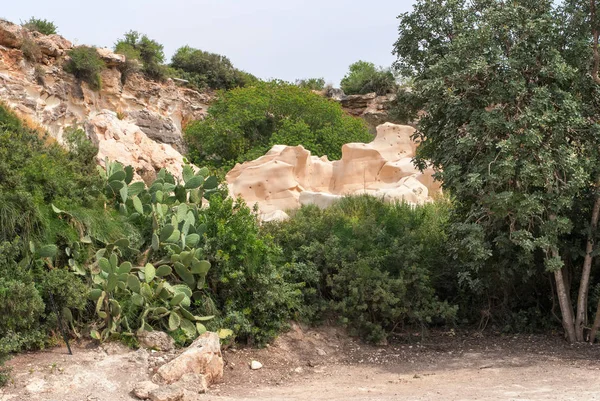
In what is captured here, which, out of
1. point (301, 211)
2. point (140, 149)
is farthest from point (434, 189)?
point (140, 149)

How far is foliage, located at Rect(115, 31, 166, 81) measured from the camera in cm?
3338

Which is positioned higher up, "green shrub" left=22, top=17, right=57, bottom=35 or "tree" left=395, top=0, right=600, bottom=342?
"green shrub" left=22, top=17, right=57, bottom=35

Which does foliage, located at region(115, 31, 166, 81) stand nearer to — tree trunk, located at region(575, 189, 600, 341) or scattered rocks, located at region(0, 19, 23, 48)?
scattered rocks, located at region(0, 19, 23, 48)

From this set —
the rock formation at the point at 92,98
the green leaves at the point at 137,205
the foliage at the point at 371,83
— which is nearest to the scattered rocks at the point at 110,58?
the rock formation at the point at 92,98

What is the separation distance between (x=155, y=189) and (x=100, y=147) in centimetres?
237

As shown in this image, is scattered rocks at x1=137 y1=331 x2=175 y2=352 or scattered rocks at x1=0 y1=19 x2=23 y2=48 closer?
scattered rocks at x1=137 y1=331 x2=175 y2=352

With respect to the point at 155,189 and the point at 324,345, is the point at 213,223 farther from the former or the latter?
the point at 324,345

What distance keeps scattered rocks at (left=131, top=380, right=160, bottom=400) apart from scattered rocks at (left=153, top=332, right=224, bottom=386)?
185mm

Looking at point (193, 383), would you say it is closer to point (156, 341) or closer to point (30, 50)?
point (156, 341)

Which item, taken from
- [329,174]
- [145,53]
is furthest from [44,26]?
[329,174]

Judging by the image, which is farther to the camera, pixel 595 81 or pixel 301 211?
pixel 301 211

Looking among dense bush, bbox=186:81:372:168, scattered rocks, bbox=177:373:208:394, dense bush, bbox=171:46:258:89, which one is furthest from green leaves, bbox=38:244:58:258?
dense bush, bbox=171:46:258:89

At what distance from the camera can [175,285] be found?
28.7ft

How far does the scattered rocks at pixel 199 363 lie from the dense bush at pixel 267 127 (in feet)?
61.4
